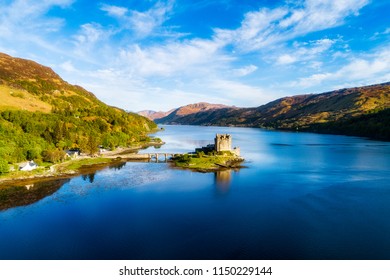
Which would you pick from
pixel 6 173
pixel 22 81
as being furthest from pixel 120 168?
pixel 22 81

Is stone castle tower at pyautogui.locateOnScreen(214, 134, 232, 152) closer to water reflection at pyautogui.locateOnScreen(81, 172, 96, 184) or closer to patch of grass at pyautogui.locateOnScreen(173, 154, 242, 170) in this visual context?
patch of grass at pyautogui.locateOnScreen(173, 154, 242, 170)

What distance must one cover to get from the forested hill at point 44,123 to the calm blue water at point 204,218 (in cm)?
2378

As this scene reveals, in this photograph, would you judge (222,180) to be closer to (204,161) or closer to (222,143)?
(204,161)

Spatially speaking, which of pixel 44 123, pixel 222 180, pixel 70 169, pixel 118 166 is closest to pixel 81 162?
pixel 70 169

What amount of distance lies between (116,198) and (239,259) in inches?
1170

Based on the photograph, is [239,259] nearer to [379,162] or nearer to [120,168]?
[120,168]

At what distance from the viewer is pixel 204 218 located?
4450 centimetres

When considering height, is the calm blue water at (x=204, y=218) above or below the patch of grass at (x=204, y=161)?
below

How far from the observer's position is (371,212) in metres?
47.5

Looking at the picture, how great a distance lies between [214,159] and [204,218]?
48.7 meters

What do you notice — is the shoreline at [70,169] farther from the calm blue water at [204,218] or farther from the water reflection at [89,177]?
the calm blue water at [204,218]

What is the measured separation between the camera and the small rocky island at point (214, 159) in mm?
87081

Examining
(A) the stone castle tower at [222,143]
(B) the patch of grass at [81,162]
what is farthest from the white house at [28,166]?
(A) the stone castle tower at [222,143]

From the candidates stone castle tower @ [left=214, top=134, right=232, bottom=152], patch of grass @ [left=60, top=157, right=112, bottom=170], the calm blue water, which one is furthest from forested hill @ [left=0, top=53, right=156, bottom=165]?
stone castle tower @ [left=214, top=134, right=232, bottom=152]
